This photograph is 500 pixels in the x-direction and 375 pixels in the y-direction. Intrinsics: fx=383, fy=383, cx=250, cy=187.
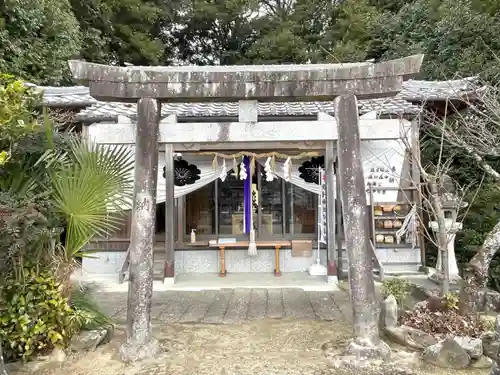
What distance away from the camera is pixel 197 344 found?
479 centimetres

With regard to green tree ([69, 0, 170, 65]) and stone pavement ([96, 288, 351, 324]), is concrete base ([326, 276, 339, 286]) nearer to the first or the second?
stone pavement ([96, 288, 351, 324])

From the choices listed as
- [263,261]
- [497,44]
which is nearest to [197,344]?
[263,261]

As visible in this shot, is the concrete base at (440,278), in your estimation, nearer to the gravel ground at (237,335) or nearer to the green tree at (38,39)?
the gravel ground at (237,335)

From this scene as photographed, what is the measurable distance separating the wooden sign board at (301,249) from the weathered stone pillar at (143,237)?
16.3 feet

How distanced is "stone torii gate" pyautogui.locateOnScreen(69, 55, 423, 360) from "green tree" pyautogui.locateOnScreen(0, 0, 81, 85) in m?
6.85

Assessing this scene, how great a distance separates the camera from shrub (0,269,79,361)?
3949 millimetres

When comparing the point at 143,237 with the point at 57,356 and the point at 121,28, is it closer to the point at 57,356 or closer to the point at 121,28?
the point at 57,356

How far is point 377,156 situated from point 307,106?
1976mm

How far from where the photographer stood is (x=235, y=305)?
6.46 m

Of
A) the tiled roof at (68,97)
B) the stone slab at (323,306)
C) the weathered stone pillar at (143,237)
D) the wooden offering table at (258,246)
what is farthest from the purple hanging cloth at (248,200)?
the weathered stone pillar at (143,237)

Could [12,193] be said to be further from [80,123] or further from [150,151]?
[80,123]

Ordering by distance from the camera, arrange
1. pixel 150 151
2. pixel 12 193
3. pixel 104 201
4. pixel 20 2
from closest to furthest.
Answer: pixel 12 193 → pixel 104 201 → pixel 150 151 → pixel 20 2

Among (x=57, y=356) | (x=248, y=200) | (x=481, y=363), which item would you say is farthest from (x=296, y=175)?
(x=57, y=356)

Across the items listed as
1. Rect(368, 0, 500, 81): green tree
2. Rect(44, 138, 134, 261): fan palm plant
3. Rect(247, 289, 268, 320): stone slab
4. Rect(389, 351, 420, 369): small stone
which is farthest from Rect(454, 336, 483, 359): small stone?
Rect(368, 0, 500, 81): green tree
